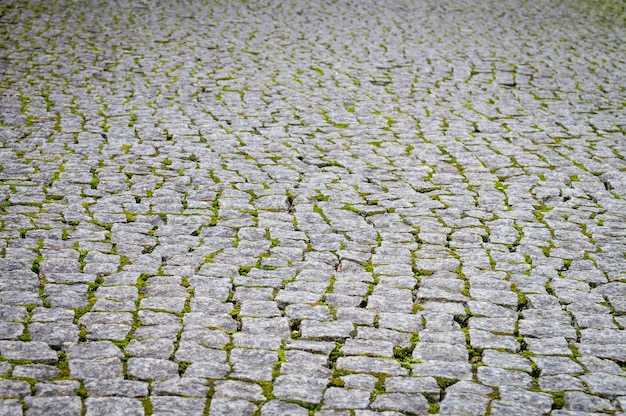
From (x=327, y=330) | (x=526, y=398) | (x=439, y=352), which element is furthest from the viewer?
(x=327, y=330)

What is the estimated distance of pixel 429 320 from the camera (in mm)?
4594

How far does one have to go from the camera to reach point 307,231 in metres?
5.77

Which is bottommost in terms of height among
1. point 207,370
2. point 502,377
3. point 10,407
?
point 10,407

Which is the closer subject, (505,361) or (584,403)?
(584,403)

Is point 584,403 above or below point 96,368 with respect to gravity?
above

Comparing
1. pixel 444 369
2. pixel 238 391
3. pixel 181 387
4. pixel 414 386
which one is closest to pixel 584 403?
pixel 444 369

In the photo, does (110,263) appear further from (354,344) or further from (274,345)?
(354,344)

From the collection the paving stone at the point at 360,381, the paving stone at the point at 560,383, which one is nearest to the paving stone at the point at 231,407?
the paving stone at the point at 360,381

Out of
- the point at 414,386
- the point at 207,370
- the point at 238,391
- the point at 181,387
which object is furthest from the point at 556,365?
the point at 181,387

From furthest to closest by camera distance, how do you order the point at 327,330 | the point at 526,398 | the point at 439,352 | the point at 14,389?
the point at 327,330, the point at 439,352, the point at 526,398, the point at 14,389

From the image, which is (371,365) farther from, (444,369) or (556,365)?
(556,365)

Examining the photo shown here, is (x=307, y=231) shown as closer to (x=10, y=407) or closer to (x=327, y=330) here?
(x=327, y=330)

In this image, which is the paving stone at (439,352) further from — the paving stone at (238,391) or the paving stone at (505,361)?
the paving stone at (238,391)

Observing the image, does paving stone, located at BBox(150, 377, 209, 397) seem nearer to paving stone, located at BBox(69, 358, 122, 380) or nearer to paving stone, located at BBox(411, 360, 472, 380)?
paving stone, located at BBox(69, 358, 122, 380)
